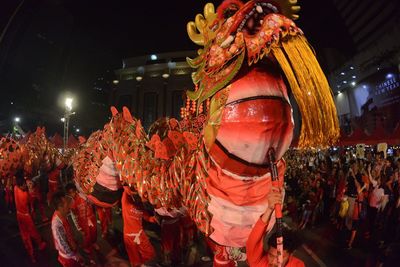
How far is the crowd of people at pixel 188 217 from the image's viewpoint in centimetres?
379

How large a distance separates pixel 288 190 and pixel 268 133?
9.53 metres

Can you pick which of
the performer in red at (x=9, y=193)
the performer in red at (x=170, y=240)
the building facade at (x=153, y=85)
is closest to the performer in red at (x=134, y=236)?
the performer in red at (x=170, y=240)

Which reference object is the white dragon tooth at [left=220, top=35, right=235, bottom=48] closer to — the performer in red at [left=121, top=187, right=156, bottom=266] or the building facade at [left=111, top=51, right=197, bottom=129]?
the performer in red at [left=121, top=187, right=156, bottom=266]

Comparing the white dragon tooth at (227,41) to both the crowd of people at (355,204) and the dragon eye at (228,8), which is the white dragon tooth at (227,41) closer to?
the dragon eye at (228,8)

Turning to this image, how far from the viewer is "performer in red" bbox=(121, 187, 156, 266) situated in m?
4.99

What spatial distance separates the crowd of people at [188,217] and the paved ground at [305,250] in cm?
21

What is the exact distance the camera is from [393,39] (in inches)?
807

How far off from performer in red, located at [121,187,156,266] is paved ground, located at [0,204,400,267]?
130 centimetres

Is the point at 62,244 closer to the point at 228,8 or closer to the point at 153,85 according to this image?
the point at 228,8

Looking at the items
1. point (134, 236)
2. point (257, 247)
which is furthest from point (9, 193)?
point (257, 247)

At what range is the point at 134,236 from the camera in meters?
5.02

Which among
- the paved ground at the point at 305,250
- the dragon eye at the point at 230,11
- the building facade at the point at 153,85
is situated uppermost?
the building facade at the point at 153,85

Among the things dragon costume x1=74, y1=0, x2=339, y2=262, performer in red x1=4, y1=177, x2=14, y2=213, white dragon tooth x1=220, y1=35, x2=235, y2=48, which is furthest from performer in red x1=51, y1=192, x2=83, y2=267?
performer in red x1=4, y1=177, x2=14, y2=213

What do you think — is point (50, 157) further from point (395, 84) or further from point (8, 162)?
point (395, 84)
